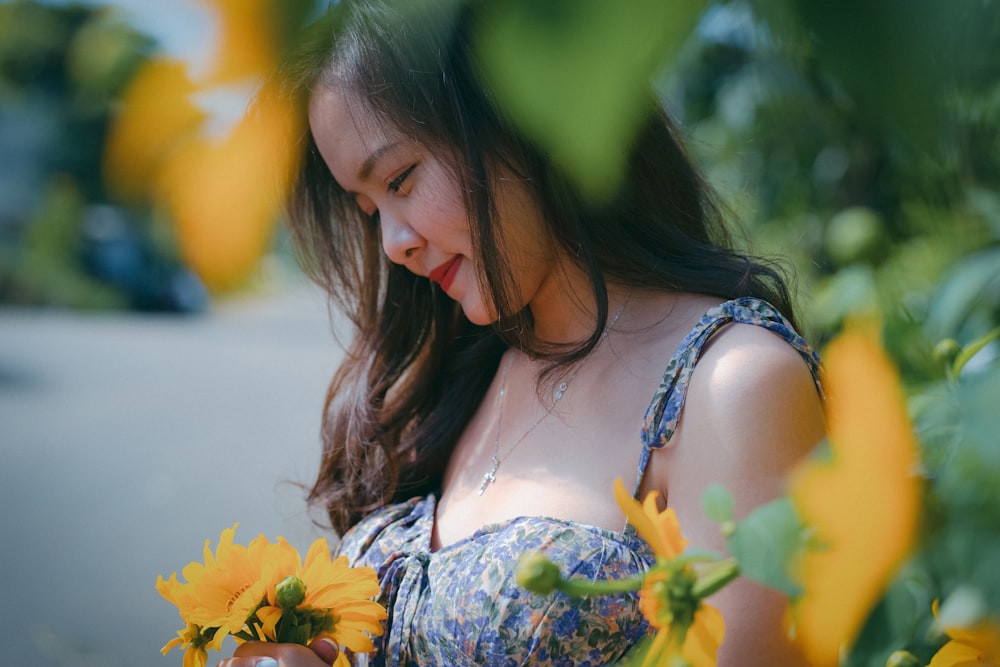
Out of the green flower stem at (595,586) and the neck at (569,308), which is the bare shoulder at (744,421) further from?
the green flower stem at (595,586)

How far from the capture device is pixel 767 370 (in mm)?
930

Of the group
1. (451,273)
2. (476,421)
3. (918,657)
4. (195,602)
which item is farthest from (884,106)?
(476,421)

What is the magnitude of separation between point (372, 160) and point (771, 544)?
825mm

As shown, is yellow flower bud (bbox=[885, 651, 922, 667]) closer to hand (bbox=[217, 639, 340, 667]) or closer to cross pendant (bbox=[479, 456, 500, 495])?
hand (bbox=[217, 639, 340, 667])

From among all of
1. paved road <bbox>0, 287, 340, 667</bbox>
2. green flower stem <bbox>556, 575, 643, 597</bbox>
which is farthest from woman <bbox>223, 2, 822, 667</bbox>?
green flower stem <bbox>556, 575, 643, 597</bbox>

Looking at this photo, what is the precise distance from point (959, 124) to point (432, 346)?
4.24 ft

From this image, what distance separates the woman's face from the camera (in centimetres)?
103

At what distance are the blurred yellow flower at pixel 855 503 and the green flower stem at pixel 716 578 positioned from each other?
0.15 ft

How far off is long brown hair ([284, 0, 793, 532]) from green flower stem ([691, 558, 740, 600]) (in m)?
0.32

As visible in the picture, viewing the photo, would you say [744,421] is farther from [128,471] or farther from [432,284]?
[128,471]

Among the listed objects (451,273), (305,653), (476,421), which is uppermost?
(451,273)

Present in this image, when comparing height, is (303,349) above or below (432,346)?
below

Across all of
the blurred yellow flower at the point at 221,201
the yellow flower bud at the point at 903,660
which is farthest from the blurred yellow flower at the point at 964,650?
the blurred yellow flower at the point at 221,201

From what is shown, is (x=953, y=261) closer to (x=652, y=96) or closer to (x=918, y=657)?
(x=918, y=657)
